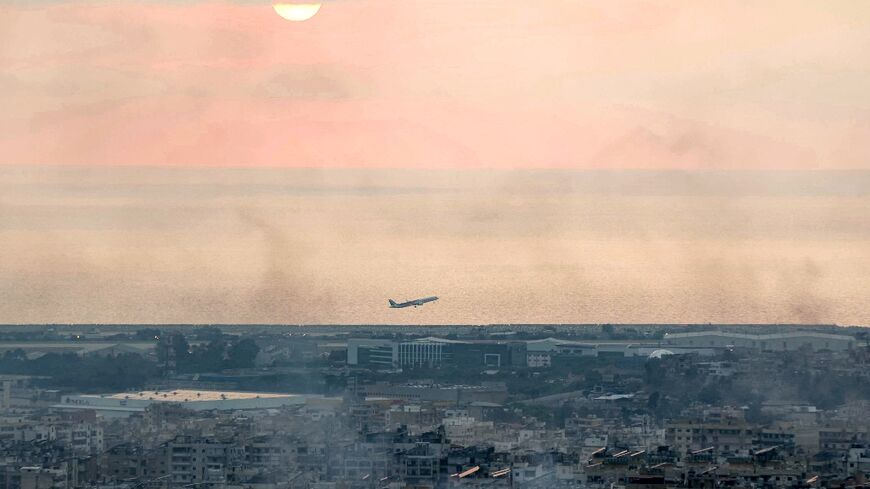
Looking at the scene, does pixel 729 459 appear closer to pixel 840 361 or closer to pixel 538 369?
pixel 840 361

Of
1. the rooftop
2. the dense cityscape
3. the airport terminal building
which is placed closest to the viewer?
the dense cityscape

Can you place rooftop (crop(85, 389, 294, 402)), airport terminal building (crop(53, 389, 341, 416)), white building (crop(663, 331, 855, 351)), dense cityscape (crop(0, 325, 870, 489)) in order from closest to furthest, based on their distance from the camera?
1. dense cityscape (crop(0, 325, 870, 489))
2. airport terminal building (crop(53, 389, 341, 416))
3. rooftop (crop(85, 389, 294, 402))
4. white building (crop(663, 331, 855, 351))

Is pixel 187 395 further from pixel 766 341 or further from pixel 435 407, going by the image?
pixel 766 341

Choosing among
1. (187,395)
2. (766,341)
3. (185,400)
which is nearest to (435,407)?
(185,400)

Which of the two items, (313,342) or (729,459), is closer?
(729,459)

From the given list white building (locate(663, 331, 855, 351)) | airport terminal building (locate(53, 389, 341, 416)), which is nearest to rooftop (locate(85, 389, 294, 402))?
airport terminal building (locate(53, 389, 341, 416))

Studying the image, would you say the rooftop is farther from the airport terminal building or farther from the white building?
the white building

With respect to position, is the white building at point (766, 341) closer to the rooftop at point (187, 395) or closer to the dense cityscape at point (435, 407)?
the dense cityscape at point (435, 407)

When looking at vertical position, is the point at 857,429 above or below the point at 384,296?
below

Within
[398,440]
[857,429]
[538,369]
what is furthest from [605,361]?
[398,440]
